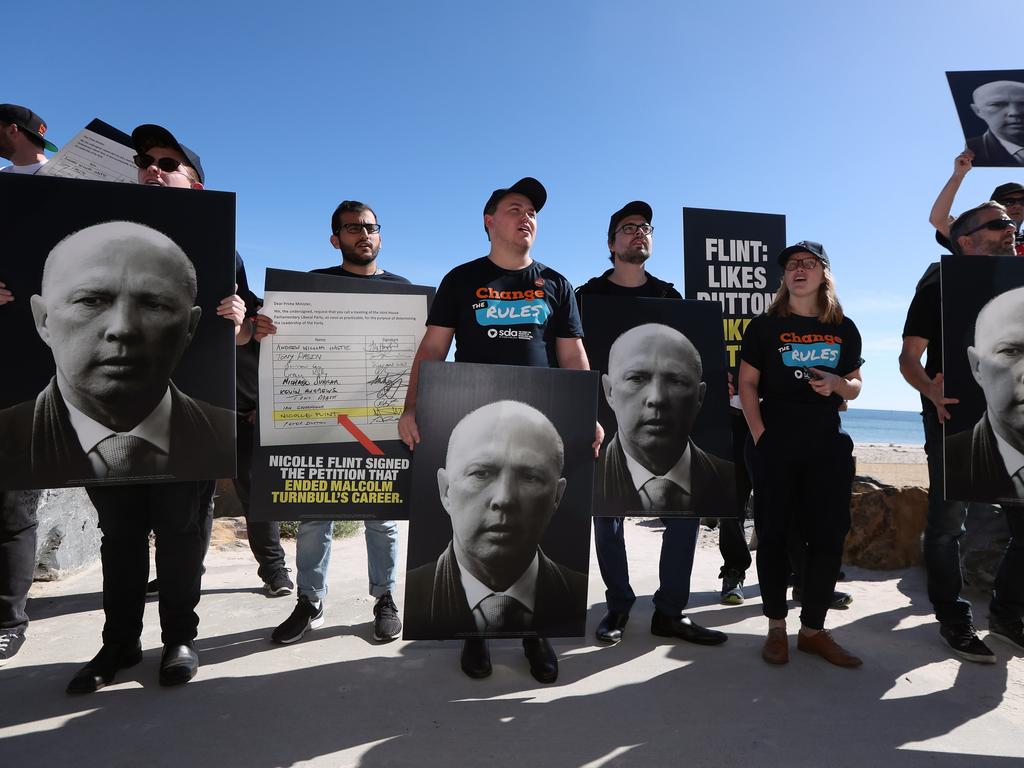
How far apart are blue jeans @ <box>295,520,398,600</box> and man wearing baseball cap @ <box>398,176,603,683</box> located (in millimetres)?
722

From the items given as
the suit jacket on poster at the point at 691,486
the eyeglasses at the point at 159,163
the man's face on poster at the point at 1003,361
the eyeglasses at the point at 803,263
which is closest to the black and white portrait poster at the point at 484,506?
the suit jacket on poster at the point at 691,486

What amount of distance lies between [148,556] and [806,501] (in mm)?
3036

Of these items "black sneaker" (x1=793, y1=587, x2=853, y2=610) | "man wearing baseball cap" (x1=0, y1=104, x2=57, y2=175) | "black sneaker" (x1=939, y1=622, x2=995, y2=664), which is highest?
"man wearing baseball cap" (x1=0, y1=104, x2=57, y2=175)

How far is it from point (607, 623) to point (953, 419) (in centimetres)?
201

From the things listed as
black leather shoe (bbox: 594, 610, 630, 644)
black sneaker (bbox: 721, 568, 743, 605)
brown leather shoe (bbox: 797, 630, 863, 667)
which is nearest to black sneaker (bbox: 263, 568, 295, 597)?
black leather shoe (bbox: 594, 610, 630, 644)

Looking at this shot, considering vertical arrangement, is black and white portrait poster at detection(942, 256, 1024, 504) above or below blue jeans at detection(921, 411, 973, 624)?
above

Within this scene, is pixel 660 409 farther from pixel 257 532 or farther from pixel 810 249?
pixel 257 532

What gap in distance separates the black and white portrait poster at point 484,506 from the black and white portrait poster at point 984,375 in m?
2.03

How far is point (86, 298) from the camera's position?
2268mm

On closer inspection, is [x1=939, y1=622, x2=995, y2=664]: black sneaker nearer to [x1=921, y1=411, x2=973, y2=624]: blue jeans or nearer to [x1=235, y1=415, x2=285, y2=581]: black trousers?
[x1=921, y1=411, x2=973, y2=624]: blue jeans

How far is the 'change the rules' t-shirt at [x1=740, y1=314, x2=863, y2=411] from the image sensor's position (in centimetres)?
275

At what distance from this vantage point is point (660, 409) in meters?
2.96

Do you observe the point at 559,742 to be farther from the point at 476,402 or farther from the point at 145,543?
the point at 145,543

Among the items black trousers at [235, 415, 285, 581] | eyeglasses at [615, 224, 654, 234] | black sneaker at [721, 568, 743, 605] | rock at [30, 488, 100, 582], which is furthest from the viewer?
rock at [30, 488, 100, 582]
